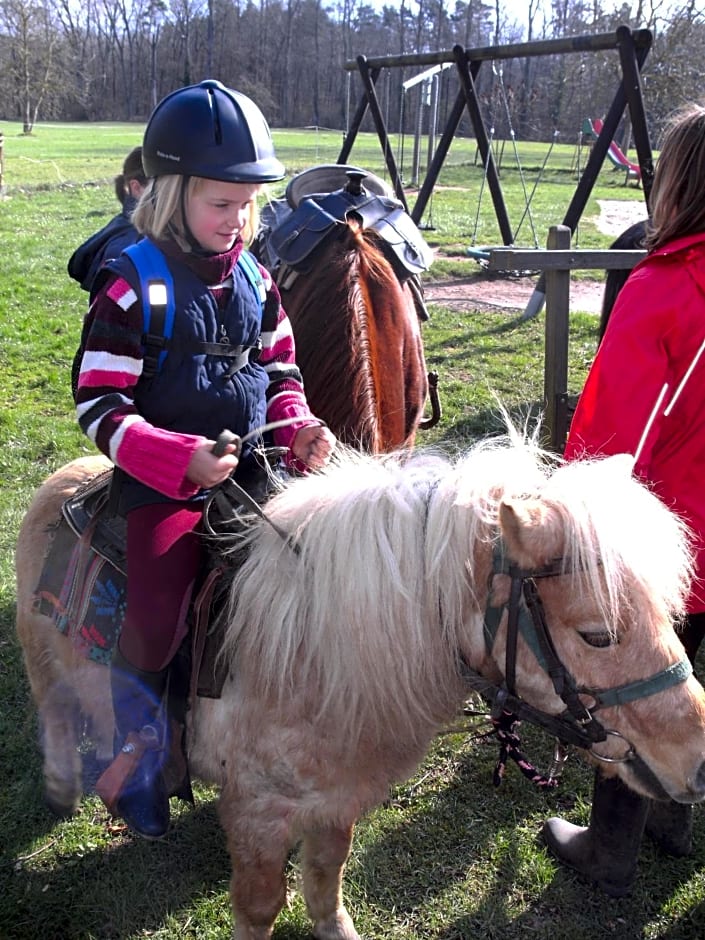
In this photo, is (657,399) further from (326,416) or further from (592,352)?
(592,352)

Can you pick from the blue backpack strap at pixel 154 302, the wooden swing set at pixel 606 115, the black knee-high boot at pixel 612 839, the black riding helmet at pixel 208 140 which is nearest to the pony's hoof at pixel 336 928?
the black knee-high boot at pixel 612 839

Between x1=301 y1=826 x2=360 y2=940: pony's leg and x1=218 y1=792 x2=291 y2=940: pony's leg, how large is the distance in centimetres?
17

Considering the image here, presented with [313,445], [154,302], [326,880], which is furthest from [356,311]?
[326,880]

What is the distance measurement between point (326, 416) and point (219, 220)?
4.13 ft

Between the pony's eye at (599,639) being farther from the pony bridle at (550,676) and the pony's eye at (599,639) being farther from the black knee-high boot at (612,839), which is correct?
the black knee-high boot at (612,839)

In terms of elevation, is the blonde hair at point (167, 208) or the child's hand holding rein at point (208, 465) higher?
the blonde hair at point (167, 208)

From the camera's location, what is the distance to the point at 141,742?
1.99 meters

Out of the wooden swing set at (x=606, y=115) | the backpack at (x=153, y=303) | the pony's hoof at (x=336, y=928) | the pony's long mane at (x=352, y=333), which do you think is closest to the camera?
the backpack at (x=153, y=303)

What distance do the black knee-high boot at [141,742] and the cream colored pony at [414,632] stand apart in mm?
104

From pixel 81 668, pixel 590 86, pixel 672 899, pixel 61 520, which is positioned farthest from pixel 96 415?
pixel 590 86

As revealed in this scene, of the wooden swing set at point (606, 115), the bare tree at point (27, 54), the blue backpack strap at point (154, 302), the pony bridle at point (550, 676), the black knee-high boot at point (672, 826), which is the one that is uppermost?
the bare tree at point (27, 54)

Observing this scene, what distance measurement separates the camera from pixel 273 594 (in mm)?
1808

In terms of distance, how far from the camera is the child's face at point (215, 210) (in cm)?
194

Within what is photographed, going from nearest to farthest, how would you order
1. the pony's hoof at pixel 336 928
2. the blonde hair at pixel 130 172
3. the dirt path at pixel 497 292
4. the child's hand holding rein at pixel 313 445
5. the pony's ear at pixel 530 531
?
1. the pony's ear at pixel 530 531
2. the child's hand holding rein at pixel 313 445
3. the pony's hoof at pixel 336 928
4. the blonde hair at pixel 130 172
5. the dirt path at pixel 497 292
